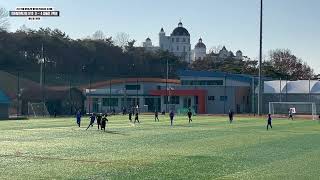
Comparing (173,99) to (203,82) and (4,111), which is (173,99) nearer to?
(203,82)

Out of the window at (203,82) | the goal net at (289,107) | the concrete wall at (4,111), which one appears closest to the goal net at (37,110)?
the concrete wall at (4,111)

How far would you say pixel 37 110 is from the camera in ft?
259

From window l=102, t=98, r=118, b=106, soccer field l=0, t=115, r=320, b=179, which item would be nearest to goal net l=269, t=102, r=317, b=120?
window l=102, t=98, r=118, b=106

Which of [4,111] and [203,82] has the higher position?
[203,82]

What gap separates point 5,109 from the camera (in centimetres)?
7119

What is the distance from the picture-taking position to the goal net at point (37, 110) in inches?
3068

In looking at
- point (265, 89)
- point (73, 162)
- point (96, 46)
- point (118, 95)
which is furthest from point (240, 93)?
point (73, 162)

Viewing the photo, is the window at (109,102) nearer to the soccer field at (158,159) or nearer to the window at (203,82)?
the window at (203,82)

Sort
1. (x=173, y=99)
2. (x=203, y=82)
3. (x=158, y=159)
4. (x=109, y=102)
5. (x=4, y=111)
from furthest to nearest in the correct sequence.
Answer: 1. (x=109, y=102)
2. (x=203, y=82)
3. (x=173, y=99)
4. (x=4, y=111)
5. (x=158, y=159)

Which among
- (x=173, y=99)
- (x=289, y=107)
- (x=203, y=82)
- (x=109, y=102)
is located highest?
(x=203, y=82)

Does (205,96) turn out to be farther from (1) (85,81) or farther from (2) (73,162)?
(2) (73,162)

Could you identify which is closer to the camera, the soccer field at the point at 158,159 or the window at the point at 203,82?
the soccer field at the point at 158,159

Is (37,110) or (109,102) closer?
(37,110)

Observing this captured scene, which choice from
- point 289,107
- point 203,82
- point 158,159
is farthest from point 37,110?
point 158,159
